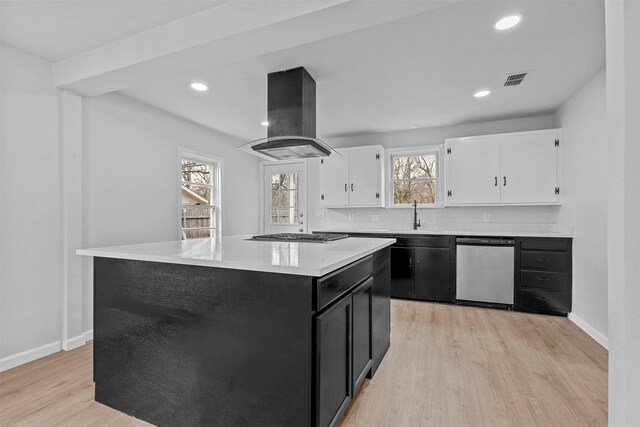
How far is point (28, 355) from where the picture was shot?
2453 millimetres

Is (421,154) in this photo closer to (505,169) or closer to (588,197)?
(505,169)

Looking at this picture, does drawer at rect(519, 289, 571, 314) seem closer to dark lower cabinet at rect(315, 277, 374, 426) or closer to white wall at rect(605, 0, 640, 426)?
dark lower cabinet at rect(315, 277, 374, 426)

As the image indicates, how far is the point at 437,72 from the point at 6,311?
159 inches

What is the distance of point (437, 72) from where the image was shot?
2.85 metres

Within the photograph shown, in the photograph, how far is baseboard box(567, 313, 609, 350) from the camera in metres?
2.67

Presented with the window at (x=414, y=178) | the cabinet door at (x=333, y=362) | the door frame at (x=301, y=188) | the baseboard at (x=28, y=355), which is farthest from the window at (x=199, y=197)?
the cabinet door at (x=333, y=362)

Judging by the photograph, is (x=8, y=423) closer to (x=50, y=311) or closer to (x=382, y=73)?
(x=50, y=311)

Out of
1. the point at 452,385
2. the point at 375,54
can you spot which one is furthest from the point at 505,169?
the point at 452,385

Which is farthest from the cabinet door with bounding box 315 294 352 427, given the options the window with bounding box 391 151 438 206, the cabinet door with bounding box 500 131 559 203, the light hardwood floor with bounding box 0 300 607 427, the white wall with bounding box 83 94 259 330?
the window with bounding box 391 151 438 206

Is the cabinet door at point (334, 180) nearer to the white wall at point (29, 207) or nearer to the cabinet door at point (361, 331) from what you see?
the cabinet door at point (361, 331)

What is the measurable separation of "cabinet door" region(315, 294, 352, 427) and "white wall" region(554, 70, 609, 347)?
252 cm

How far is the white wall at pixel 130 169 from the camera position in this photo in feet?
9.73

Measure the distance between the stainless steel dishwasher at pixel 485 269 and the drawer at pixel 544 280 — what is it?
14 cm

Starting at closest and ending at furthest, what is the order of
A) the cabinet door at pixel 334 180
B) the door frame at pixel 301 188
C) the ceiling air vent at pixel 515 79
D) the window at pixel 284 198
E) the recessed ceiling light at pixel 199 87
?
1. the ceiling air vent at pixel 515 79
2. the recessed ceiling light at pixel 199 87
3. the cabinet door at pixel 334 180
4. the door frame at pixel 301 188
5. the window at pixel 284 198
